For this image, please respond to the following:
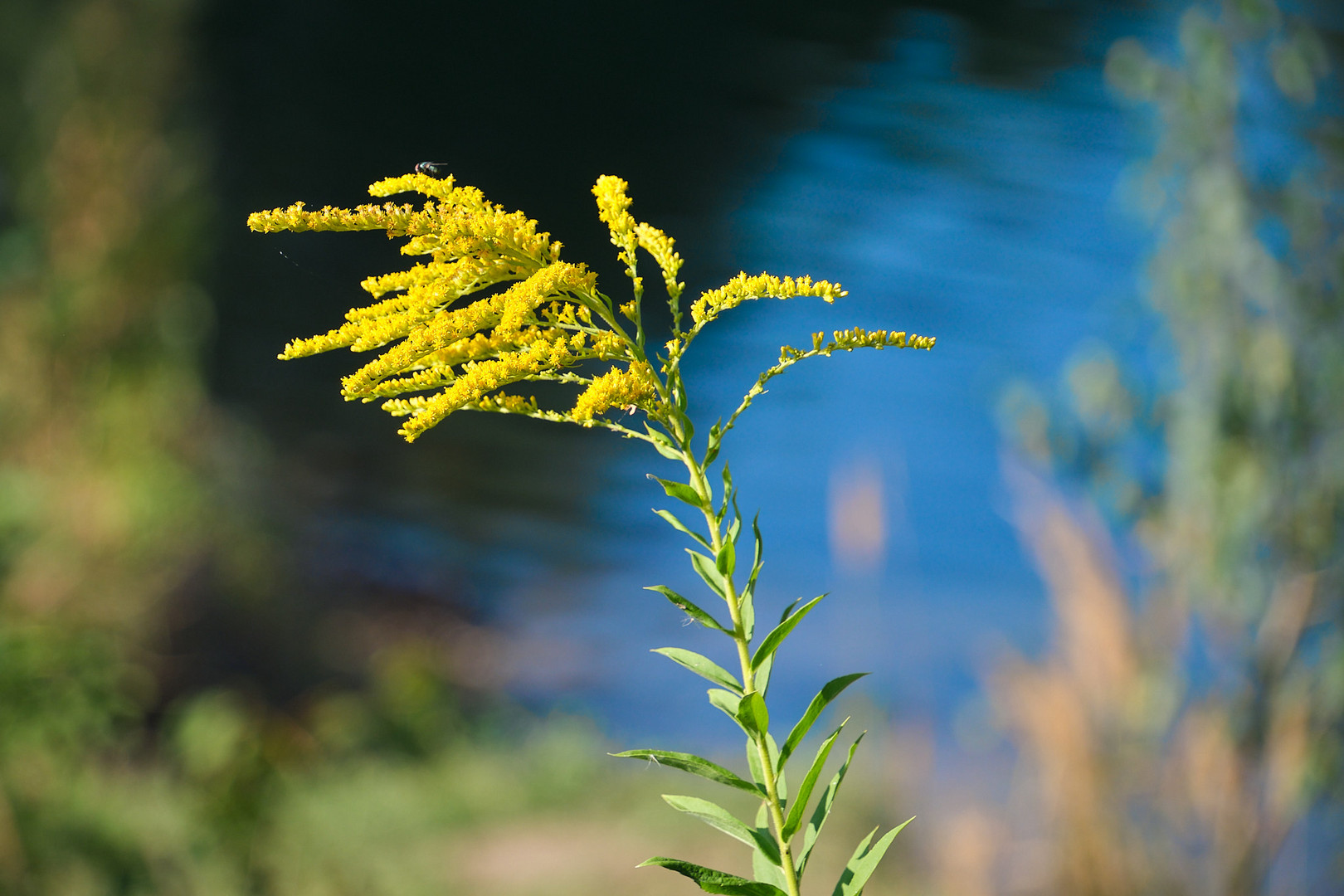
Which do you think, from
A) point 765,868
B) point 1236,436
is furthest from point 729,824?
point 1236,436

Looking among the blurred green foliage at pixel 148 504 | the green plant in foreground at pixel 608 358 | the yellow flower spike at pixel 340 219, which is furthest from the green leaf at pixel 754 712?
the blurred green foliage at pixel 148 504

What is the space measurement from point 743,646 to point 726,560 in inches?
1.4

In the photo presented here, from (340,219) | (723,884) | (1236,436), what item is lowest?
(723,884)

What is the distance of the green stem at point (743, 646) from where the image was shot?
37 centimetres

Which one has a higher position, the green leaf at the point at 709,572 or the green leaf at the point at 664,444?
the green leaf at the point at 664,444

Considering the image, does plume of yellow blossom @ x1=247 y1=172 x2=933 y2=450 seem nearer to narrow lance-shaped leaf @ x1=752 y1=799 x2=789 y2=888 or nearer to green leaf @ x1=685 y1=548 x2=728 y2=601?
green leaf @ x1=685 y1=548 x2=728 y2=601

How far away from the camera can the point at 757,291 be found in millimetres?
417

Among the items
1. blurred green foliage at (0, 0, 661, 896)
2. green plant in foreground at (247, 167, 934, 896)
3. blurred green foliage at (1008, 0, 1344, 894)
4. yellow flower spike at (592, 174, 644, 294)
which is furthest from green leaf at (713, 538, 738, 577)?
blurred green foliage at (0, 0, 661, 896)

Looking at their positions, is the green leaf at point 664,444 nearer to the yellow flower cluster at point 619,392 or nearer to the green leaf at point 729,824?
the yellow flower cluster at point 619,392

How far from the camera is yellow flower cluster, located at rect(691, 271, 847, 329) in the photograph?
410mm

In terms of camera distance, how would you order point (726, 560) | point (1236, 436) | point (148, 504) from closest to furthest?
1. point (726, 560)
2. point (1236, 436)
3. point (148, 504)

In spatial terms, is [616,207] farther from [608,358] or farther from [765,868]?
[765,868]

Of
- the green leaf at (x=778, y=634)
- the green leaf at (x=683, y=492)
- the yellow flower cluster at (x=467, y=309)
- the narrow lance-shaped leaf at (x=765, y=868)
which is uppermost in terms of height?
the yellow flower cluster at (x=467, y=309)

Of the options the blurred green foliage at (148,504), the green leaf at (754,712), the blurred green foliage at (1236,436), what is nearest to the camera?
the green leaf at (754,712)
